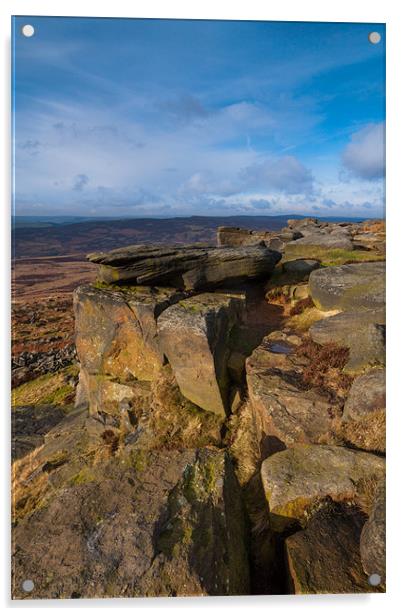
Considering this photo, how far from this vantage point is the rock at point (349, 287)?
7232 mm

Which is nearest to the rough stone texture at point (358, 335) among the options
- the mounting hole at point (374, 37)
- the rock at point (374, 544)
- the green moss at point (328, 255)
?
the rock at point (374, 544)

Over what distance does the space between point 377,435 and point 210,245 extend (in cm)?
713

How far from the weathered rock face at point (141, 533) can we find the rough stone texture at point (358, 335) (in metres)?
2.73

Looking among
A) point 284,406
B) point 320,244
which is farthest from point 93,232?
point 284,406

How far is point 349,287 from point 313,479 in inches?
194

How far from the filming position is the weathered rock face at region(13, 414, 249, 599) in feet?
11.5

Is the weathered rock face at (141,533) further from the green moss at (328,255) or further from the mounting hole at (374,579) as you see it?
the green moss at (328,255)

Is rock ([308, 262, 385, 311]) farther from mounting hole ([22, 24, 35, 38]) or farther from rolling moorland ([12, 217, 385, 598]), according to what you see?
mounting hole ([22, 24, 35, 38])

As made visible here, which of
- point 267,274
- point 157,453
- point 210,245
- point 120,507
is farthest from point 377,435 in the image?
point 267,274

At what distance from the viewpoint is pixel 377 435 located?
472 cm

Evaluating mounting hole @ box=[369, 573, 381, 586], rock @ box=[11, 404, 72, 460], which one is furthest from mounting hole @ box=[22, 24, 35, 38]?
mounting hole @ box=[369, 573, 381, 586]

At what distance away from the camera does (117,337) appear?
806cm

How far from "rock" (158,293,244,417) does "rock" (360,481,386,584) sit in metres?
3.56

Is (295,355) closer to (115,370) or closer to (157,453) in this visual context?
(157,453)
